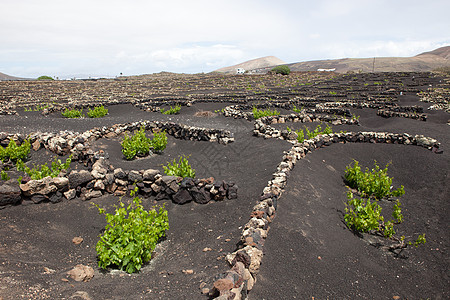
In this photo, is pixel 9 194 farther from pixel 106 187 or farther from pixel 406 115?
pixel 406 115

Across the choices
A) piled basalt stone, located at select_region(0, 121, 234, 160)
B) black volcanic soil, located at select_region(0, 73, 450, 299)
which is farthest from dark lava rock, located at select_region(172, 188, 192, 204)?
piled basalt stone, located at select_region(0, 121, 234, 160)

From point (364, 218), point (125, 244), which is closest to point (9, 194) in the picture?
point (125, 244)

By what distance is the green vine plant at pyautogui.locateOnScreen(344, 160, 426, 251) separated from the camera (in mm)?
5793

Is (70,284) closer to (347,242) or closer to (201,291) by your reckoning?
(201,291)

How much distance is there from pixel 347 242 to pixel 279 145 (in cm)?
535

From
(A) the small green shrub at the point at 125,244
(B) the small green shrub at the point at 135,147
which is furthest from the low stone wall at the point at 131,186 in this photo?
(B) the small green shrub at the point at 135,147

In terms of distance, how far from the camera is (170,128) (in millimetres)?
13336

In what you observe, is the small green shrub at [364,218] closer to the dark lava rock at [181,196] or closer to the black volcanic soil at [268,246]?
the black volcanic soil at [268,246]

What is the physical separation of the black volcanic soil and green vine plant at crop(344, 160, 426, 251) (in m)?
0.29

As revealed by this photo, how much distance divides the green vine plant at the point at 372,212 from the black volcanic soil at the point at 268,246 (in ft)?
0.94

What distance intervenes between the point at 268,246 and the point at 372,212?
9.12ft

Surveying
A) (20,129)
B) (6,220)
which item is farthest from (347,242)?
(20,129)

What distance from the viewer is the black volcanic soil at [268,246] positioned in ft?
12.8

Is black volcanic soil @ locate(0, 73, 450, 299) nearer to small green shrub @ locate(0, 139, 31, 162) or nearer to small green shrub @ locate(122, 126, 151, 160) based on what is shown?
small green shrub @ locate(122, 126, 151, 160)
